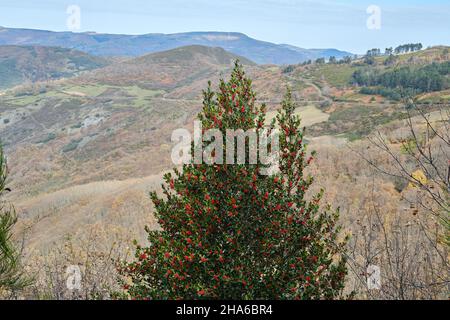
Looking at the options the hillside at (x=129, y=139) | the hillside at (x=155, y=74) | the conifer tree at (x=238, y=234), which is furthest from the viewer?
the hillside at (x=155, y=74)

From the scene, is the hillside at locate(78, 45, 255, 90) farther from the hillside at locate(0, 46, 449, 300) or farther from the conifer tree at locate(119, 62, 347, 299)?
the conifer tree at locate(119, 62, 347, 299)

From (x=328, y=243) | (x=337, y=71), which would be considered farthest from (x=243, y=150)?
(x=337, y=71)

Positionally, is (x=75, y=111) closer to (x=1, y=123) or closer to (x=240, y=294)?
(x=1, y=123)

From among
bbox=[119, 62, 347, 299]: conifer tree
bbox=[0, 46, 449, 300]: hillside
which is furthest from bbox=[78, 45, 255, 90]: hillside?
bbox=[119, 62, 347, 299]: conifer tree

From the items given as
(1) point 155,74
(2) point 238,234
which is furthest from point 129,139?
(1) point 155,74

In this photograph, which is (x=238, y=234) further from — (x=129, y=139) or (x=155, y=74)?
(x=155, y=74)

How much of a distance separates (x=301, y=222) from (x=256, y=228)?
0.59 meters

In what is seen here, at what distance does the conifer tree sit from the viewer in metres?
4.68

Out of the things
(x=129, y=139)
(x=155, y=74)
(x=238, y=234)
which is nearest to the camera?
(x=238, y=234)

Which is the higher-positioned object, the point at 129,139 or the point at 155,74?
the point at 155,74

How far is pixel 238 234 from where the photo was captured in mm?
4703

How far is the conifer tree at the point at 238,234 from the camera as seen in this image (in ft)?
15.4

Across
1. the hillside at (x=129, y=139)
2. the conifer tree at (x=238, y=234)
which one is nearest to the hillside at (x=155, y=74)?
the hillside at (x=129, y=139)

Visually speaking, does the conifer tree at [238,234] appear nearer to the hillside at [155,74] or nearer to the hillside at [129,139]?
the hillside at [129,139]
